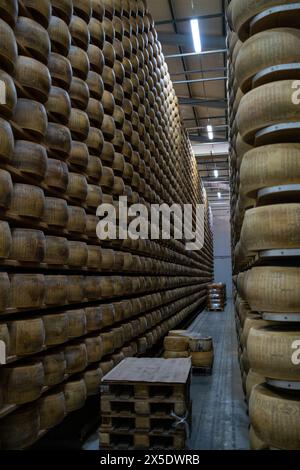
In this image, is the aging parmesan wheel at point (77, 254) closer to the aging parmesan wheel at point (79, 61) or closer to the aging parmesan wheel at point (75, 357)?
the aging parmesan wheel at point (75, 357)

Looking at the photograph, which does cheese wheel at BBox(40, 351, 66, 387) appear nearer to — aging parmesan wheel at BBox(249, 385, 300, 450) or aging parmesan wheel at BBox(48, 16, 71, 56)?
aging parmesan wheel at BBox(249, 385, 300, 450)

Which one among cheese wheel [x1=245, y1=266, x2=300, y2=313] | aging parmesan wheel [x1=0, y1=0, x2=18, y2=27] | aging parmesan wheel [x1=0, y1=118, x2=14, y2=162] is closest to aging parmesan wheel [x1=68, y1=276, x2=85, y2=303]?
aging parmesan wheel [x1=0, y1=118, x2=14, y2=162]

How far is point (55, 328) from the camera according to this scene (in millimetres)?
3832

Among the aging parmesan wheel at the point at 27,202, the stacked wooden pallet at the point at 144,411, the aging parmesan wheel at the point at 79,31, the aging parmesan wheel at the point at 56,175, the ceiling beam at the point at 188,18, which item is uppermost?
the ceiling beam at the point at 188,18

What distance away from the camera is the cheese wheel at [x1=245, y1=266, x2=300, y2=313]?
2.66 meters

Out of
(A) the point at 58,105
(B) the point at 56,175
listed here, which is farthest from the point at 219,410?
(A) the point at 58,105

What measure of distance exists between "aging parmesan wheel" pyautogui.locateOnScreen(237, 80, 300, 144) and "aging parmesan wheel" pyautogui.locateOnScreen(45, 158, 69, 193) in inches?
71.4

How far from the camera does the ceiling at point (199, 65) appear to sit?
11230 millimetres

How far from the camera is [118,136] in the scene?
599 cm

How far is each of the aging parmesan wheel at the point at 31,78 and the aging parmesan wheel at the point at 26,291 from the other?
1518mm

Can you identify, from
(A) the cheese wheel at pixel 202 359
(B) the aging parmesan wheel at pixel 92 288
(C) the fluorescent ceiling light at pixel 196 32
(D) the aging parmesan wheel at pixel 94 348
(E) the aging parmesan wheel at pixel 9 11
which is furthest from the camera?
(C) the fluorescent ceiling light at pixel 196 32

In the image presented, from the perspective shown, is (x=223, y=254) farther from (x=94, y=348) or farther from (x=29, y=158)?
(x=29, y=158)

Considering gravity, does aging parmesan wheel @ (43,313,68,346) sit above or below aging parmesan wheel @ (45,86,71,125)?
below

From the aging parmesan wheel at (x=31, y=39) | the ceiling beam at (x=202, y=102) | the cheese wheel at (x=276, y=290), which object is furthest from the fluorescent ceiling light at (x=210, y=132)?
the cheese wheel at (x=276, y=290)
